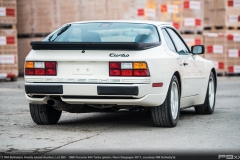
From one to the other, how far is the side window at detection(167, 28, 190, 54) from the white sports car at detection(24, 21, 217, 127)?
52cm

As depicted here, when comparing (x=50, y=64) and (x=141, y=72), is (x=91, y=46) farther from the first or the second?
(x=141, y=72)

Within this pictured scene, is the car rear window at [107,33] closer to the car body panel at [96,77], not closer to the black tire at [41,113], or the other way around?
the car body panel at [96,77]

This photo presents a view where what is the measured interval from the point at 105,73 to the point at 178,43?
206 centimetres

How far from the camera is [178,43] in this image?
9672mm

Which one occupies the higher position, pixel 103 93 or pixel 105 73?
pixel 105 73

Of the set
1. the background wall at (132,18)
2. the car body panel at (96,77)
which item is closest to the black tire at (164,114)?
the car body panel at (96,77)

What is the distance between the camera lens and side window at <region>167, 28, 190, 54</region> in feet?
31.1

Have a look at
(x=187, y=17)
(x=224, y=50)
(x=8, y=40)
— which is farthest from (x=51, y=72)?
(x=224, y=50)

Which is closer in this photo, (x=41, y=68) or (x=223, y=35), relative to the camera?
(x=41, y=68)

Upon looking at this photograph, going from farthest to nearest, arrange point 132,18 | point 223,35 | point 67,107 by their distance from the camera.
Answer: point 223,35 → point 132,18 → point 67,107

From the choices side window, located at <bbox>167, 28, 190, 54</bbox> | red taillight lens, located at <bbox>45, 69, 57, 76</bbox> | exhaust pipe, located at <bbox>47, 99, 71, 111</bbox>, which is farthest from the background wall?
red taillight lens, located at <bbox>45, 69, 57, 76</bbox>

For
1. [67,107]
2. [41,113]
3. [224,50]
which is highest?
[67,107]

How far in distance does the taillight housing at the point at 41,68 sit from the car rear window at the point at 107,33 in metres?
0.77

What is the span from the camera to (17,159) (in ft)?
19.2
